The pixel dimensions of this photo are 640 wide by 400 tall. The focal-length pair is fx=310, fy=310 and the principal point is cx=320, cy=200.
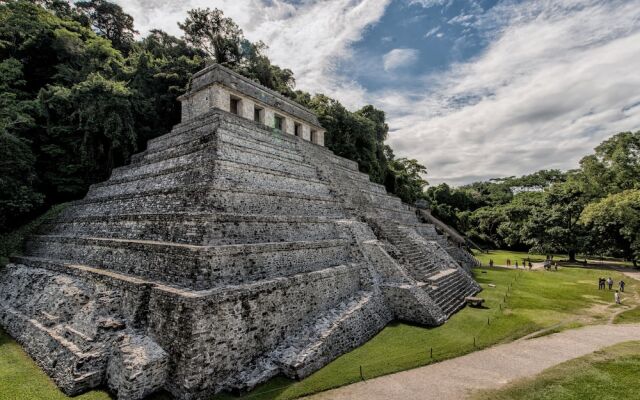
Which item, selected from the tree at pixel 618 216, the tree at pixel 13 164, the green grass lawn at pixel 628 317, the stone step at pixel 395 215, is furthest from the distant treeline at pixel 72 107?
the green grass lawn at pixel 628 317

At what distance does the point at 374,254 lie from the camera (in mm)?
11898

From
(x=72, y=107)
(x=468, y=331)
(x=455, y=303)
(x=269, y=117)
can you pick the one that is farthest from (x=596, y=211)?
(x=72, y=107)

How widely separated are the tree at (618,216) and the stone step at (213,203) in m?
21.2

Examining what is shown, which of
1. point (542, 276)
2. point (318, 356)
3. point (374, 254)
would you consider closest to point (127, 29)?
point (374, 254)

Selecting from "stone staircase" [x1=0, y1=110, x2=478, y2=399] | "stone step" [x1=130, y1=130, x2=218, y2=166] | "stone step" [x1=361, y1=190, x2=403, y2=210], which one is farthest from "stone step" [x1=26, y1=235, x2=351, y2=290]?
"stone step" [x1=361, y1=190, x2=403, y2=210]

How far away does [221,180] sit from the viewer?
32.2 ft

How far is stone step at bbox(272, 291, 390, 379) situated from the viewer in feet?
24.0

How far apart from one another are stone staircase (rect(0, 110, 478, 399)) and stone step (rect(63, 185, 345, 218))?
0.05 metres

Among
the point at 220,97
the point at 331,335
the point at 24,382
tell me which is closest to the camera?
the point at 24,382

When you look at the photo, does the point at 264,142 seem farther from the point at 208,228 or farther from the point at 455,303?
the point at 455,303

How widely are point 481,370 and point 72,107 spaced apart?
71.7ft

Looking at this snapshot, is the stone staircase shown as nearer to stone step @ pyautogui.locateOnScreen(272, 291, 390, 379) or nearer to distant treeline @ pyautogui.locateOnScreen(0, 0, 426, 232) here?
stone step @ pyautogui.locateOnScreen(272, 291, 390, 379)

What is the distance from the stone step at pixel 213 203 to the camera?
9094 millimetres

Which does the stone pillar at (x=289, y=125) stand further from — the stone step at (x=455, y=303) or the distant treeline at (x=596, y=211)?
the distant treeline at (x=596, y=211)
